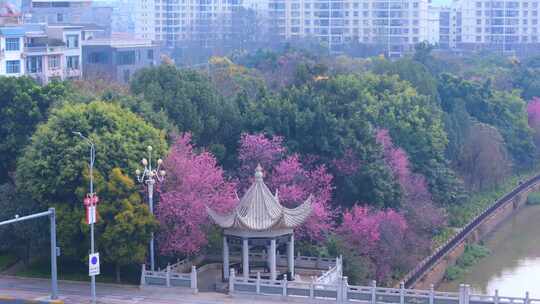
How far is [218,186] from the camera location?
4381 centimetres

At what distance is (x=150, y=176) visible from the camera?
38.1 m

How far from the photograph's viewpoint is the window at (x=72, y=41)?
80.8m

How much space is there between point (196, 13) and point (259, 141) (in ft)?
335

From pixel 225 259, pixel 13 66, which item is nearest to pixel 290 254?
pixel 225 259

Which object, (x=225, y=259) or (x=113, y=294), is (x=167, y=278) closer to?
(x=113, y=294)

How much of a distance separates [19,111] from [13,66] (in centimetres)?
2508

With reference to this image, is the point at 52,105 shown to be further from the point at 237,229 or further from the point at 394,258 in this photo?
the point at 394,258

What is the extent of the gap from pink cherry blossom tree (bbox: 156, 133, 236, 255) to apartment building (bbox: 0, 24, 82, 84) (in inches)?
1029

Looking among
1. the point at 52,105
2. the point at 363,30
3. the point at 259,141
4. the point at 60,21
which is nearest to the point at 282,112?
the point at 259,141

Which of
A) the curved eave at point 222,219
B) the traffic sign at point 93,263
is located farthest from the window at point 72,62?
the traffic sign at point 93,263

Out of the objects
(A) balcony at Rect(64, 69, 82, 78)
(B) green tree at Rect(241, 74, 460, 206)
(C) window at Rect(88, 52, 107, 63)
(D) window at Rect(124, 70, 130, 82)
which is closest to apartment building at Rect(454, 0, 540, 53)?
(D) window at Rect(124, 70, 130, 82)

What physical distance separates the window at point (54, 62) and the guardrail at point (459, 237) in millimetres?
32920

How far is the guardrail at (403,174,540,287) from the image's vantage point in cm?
4991

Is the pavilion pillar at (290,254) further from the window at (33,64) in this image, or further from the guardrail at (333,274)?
the window at (33,64)
